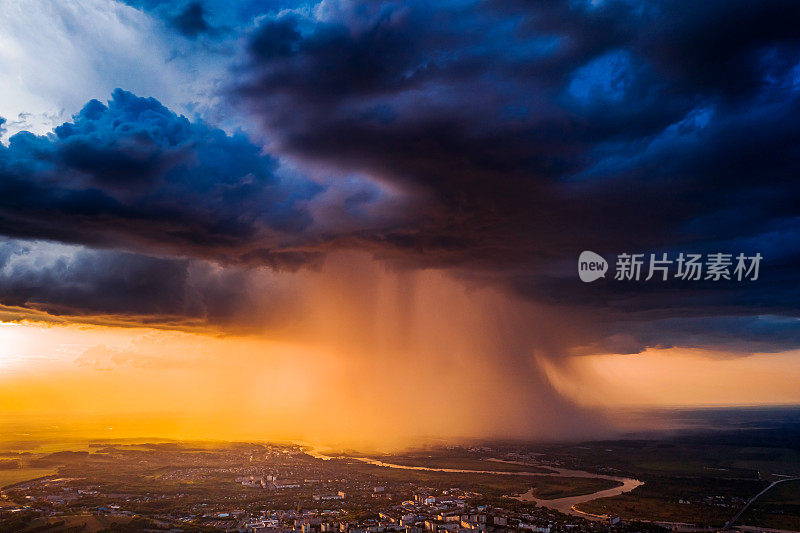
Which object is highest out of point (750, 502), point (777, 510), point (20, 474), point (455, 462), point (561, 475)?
point (777, 510)

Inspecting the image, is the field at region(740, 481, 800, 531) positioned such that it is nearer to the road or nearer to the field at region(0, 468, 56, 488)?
the road

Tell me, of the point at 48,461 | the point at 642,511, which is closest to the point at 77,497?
the point at 48,461

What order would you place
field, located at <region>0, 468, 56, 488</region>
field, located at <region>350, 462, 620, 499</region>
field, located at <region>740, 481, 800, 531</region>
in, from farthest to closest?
1. field, located at <region>350, 462, 620, 499</region>
2. field, located at <region>0, 468, 56, 488</region>
3. field, located at <region>740, 481, 800, 531</region>

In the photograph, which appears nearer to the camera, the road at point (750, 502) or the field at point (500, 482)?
the road at point (750, 502)

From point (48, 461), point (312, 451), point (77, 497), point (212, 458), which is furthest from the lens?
point (312, 451)

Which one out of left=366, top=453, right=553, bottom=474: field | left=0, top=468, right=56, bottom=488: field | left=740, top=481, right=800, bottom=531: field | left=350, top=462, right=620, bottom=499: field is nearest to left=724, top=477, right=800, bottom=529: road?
left=740, top=481, right=800, bottom=531: field

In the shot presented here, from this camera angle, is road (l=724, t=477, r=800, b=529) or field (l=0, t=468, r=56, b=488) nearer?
road (l=724, t=477, r=800, b=529)

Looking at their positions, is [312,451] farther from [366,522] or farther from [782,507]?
[782,507]

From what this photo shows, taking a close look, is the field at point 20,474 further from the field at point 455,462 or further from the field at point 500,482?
the field at point 455,462

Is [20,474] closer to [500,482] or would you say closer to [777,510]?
[500,482]

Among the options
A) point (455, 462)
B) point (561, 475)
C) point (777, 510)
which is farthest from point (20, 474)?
point (777, 510)

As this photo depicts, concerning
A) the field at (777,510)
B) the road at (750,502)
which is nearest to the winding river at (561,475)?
the road at (750,502)
